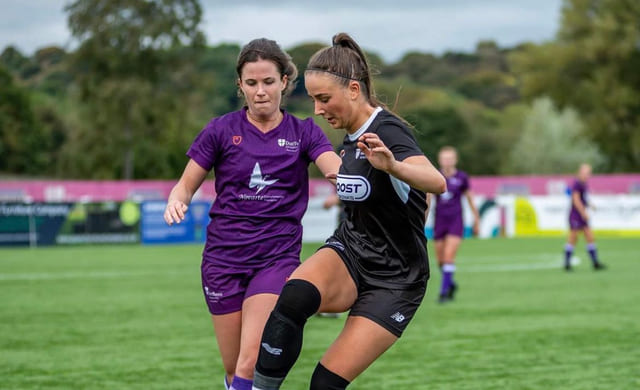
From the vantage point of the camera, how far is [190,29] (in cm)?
4891

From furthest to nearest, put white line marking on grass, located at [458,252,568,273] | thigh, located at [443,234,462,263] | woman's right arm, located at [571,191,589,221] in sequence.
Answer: white line marking on grass, located at [458,252,568,273] → woman's right arm, located at [571,191,589,221] → thigh, located at [443,234,462,263]

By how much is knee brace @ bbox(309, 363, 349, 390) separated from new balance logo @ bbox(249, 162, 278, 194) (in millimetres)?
1220

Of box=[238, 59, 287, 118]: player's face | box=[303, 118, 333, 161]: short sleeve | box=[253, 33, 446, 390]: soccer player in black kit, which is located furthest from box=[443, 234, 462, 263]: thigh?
box=[253, 33, 446, 390]: soccer player in black kit

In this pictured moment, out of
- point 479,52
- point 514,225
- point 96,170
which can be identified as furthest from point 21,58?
point 479,52

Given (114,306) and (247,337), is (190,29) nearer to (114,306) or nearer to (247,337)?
(114,306)

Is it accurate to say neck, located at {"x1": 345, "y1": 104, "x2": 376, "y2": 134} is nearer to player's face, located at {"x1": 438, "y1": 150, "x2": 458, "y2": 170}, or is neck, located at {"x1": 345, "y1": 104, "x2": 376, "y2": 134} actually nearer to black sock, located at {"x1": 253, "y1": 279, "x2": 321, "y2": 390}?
black sock, located at {"x1": 253, "y1": 279, "x2": 321, "y2": 390}

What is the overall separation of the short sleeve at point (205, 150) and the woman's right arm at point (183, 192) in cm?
3

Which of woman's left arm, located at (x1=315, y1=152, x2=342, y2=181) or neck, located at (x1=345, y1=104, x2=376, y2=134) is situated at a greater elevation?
neck, located at (x1=345, y1=104, x2=376, y2=134)

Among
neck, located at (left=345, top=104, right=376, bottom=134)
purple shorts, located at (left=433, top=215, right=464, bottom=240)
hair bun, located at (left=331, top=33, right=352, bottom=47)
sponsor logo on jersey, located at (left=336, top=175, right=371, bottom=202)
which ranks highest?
hair bun, located at (left=331, top=33, right=352, bottom=47)

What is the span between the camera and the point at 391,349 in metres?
9.45

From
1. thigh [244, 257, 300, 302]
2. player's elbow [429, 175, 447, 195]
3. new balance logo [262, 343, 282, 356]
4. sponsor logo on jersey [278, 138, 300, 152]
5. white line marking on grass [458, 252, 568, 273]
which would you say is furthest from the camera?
white line marking on grass [458, 252, 568, 273]

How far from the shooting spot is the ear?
4754 mm

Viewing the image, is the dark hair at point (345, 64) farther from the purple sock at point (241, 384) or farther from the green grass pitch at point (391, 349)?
the green grass pitch at point (391, 349)

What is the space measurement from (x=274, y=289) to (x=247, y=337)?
312 mm
